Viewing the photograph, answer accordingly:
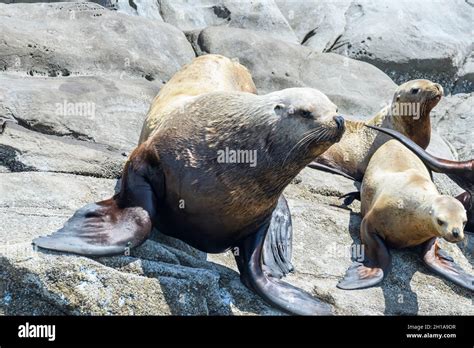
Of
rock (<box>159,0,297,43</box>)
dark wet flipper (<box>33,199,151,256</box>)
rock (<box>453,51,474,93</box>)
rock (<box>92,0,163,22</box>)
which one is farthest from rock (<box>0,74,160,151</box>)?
rock (<box>453,51,474,93</box>)

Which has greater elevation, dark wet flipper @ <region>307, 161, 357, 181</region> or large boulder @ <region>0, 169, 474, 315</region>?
large boulder @ <region>0, 169, 474, 315</region>

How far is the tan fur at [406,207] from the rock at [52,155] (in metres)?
2.19

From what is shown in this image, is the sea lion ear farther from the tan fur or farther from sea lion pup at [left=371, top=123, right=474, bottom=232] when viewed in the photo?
sea lion pup at [left=371, top=123, right=474, bottom=232]

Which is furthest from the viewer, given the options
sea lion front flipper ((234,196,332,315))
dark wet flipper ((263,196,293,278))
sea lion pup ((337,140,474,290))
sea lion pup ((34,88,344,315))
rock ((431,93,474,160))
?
rock ((431,93,474,160))

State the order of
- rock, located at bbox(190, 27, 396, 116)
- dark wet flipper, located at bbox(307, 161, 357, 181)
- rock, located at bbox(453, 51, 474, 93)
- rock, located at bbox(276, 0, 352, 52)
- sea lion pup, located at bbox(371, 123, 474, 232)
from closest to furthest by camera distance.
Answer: sea lion pup, located at bbox(371, 123, 474, 232) < dark wet flipper, located at bbox(307, 161, 357, 181) < rock, located at bbox(190, 27, 396, 116) < rock, located at bbox(453, 51, 474, 93) < rock, located at bbox(276, 0, 352, 52)

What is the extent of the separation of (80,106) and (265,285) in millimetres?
3366

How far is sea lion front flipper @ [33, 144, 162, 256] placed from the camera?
4.61 m

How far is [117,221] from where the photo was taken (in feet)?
16.3

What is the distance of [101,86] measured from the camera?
8.45 m

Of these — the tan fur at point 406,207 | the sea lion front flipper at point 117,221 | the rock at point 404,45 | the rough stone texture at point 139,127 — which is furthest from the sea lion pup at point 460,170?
the rock at point 404,45

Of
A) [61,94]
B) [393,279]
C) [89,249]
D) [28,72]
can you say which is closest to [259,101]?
[89,249]

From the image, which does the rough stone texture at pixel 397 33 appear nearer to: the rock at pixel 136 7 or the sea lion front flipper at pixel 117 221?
the rock at pixel 136 7

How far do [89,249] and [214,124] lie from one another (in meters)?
1.13

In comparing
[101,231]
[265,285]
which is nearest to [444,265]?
[265,285]
